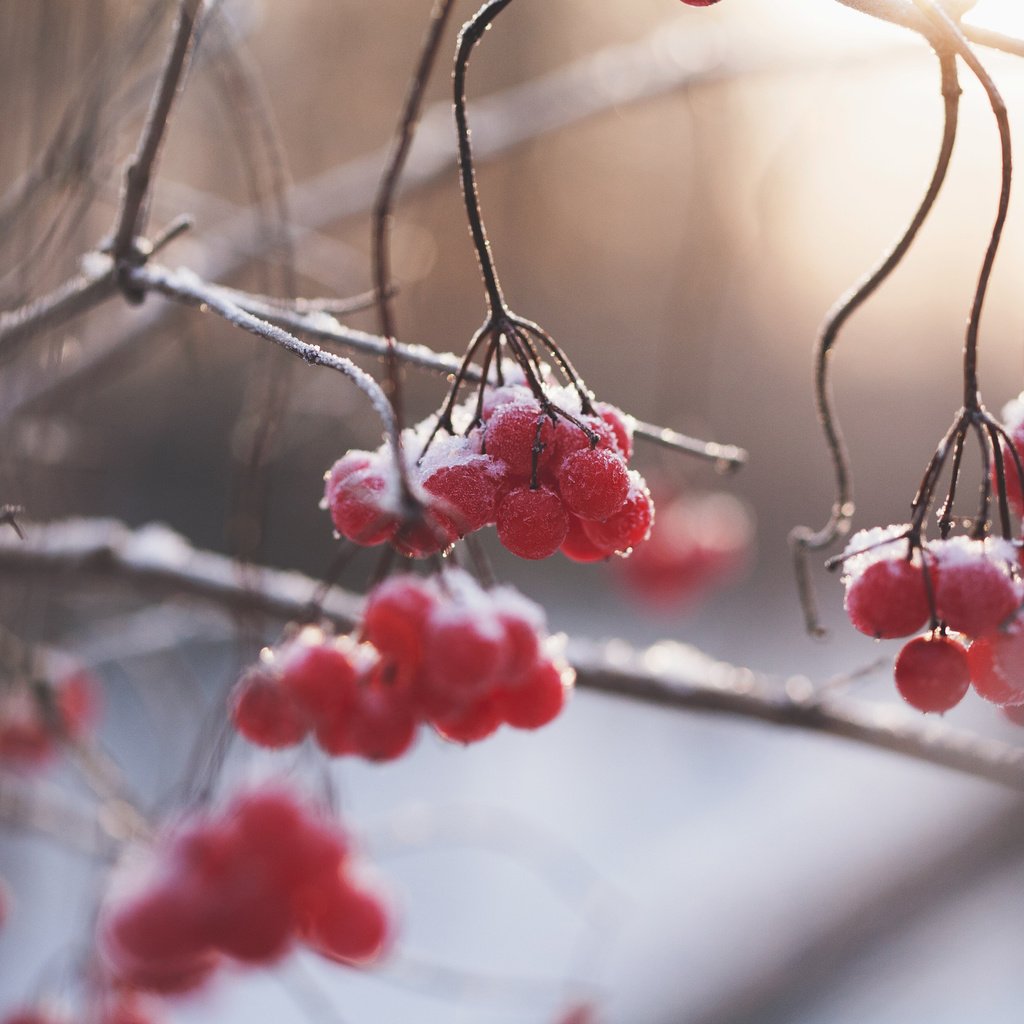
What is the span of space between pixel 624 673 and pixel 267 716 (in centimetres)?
57

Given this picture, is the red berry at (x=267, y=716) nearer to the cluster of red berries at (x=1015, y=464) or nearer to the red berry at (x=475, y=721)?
the red berry at (x=475, y=721)

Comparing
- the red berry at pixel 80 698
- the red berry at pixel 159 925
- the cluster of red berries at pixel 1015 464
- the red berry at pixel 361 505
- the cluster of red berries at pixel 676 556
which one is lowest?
the red berry at pixel 159 925

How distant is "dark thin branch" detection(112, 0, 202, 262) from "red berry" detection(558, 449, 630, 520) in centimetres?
33

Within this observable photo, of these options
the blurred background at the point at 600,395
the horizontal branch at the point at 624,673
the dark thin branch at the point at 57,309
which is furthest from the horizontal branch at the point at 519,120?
the dark thin branch at the point at 57,309

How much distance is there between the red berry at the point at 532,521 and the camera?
0.52 metres

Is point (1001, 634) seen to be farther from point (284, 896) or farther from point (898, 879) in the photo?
point (898, 879)

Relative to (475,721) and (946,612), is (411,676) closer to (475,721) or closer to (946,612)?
(475,721)

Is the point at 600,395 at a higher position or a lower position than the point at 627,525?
higher

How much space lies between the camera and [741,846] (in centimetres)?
411

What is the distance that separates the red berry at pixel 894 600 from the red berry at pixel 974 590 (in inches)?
0.4

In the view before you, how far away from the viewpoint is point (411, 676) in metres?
0.54

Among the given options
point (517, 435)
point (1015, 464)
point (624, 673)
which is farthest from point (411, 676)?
point (624, 673)


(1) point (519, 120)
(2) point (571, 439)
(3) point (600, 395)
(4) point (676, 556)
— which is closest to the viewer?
(2) point (571, 439)

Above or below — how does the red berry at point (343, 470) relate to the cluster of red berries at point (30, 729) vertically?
below
